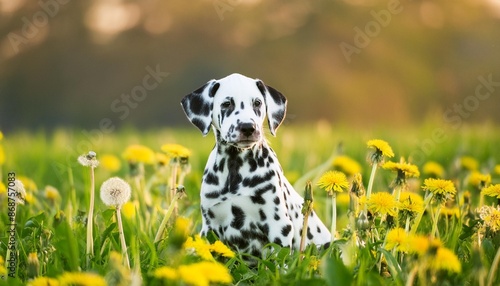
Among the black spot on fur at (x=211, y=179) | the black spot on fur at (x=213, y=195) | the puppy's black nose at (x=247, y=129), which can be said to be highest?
the puppy's black nose at (x=247, y=129)

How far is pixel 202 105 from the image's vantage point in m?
4.04

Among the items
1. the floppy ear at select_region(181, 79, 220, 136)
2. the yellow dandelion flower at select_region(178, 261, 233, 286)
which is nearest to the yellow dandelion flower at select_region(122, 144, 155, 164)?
the floppy ear at select_region(181, 79, 220, 136)

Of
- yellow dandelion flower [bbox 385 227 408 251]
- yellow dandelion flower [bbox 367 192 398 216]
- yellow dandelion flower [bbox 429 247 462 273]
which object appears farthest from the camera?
yellow dandelion flower [bbox 367 192 398 216]

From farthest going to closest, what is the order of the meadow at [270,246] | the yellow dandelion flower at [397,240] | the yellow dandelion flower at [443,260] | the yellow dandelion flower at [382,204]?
the yellow dandelion flower at [382,204] < the yellow dandelion flower at [397,240] < the meadow at [270,246] < the yellow dandelion flower at [443,260]

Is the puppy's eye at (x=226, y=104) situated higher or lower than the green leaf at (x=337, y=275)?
higher

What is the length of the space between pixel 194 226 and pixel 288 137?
3512 millimetres

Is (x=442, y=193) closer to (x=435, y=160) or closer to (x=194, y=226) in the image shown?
(x=194, y=226)

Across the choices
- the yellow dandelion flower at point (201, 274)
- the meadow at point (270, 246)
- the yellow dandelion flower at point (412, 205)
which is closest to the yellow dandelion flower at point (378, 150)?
the meadow at point (270, 246)

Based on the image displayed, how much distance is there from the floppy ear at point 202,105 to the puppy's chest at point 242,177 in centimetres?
22

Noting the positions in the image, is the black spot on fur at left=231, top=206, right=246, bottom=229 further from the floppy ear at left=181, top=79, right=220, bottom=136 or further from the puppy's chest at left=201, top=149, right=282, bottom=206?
the floppy ear at left=181, top=79, right=220, bottom=136

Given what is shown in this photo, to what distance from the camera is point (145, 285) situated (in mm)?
2967

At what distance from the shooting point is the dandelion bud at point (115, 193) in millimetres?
3381

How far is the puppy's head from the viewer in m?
3.66

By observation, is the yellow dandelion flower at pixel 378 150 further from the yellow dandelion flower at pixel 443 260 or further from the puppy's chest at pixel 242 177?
the yellow dandelion flower at pixel 443 260
